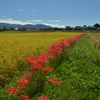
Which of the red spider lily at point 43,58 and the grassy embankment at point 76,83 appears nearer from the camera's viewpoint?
the red spider lily at point 43,58

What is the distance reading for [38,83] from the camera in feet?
11.1

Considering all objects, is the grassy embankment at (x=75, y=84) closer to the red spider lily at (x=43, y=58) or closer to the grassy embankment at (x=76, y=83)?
the grassy embankment at (x=76, y=83)

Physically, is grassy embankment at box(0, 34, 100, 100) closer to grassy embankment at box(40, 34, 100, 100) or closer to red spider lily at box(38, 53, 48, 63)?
grassy embankment at box(40, 34, 100, 100)

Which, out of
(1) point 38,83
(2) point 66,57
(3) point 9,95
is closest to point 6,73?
(1) point 38,83

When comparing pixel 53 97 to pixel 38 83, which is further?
pixel 38 83

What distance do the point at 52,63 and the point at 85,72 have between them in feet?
3.67

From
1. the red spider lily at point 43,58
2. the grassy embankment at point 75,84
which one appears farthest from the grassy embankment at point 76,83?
the red spider lily at point 43,58

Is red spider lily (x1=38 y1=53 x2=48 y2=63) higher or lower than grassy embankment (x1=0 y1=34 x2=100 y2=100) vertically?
higher

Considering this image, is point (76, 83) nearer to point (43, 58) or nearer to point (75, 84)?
point (75, 84)

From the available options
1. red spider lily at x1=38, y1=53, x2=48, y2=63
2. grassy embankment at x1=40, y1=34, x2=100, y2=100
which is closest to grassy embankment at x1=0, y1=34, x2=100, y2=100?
grassy embankment at x1=40, y1=34, x2=100, y2=100

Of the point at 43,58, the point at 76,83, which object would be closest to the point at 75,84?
the point at 76,83

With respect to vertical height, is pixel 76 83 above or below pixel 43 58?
below

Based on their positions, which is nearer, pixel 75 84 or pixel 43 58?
pixel 43 58

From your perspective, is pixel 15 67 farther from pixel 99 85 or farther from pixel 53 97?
pixel 99 85
